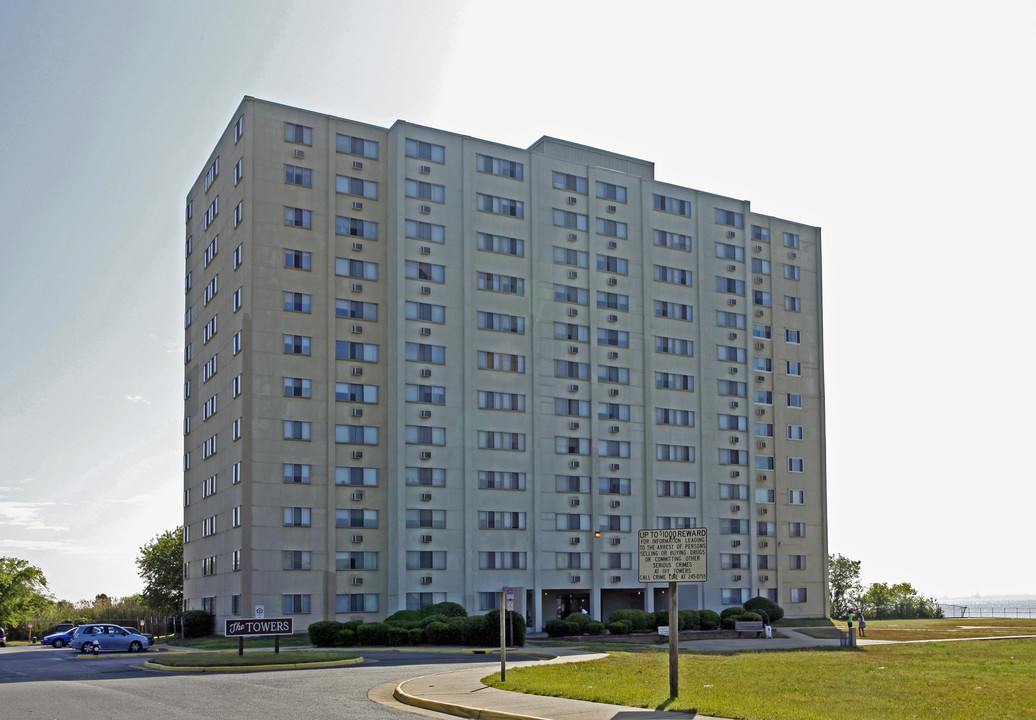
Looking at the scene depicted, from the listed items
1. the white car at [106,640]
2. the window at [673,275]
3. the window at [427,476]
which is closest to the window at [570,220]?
the window at [673,275]

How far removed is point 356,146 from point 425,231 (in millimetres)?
7298

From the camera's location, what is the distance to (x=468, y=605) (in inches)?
2697

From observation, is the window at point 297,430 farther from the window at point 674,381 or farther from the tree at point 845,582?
the tree at point 845,582

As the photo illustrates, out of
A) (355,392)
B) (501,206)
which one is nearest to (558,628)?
(355,392)

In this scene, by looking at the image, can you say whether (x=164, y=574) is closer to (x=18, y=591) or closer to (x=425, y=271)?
(x=18, y=591)

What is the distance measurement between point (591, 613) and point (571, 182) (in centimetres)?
3174

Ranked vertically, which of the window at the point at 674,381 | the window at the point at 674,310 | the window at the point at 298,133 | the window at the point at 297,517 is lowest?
the window at the point at 297,517

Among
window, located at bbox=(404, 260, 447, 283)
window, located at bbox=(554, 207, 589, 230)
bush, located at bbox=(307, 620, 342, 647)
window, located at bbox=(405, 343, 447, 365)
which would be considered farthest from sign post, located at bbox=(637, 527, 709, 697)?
window, located at bbox=(554, 207, 589, 230)

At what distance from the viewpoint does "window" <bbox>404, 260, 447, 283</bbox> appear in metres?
70.2

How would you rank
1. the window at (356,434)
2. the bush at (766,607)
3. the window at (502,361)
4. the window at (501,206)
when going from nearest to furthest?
the window at (356,434), the window at (502,361), the window at (501,206), the bush at (766,607)

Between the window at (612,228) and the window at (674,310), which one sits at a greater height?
the window at (612,228)

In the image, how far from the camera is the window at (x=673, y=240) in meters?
82.2

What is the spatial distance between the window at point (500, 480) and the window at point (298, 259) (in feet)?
59.3

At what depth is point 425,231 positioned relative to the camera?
7125 centimetres
